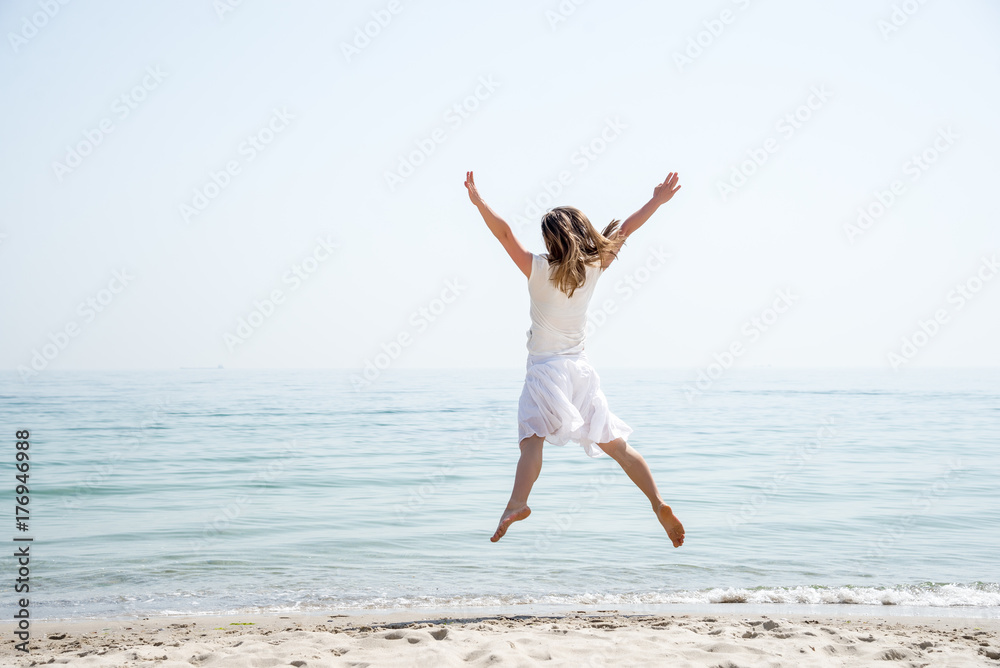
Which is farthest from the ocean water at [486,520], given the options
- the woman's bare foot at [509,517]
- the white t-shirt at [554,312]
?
the white t-shirt at [554,312]

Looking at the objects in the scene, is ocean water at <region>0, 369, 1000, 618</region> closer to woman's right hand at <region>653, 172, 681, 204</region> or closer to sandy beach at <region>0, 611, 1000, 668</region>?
sandy beach at <region>0, 611, 1000, 668</region>

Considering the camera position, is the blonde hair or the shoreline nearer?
the blonde hair

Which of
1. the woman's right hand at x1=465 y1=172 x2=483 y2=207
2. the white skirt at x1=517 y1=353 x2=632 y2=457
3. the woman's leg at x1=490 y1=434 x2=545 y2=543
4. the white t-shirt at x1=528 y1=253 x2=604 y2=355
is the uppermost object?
the woman's right hand at x1=465 y1=172 x2=483 y2=207

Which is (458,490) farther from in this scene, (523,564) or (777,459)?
(777,459)

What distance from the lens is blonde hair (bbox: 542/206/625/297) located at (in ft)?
12.9

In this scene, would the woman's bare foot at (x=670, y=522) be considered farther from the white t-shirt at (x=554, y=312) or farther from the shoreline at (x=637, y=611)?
the shoreline at (x=637, y=611)

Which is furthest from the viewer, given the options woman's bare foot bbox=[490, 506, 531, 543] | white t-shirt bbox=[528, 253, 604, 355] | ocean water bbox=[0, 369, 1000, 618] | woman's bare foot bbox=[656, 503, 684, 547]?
ocean water bbox=[0, 369, 1000, 618]

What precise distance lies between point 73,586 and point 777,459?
37.9 ft

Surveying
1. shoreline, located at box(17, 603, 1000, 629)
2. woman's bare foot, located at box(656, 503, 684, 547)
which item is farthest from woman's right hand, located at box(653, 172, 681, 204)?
shoreline, located at box(17, 603, 1000, 629)

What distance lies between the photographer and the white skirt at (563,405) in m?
4.02

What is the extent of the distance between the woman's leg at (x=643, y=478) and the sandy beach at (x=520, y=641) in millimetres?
645

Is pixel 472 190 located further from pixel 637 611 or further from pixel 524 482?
pixel 637 611

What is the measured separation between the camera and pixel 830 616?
5371 millimetres

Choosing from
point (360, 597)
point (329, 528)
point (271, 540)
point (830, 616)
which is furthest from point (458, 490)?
point (830, 616)
